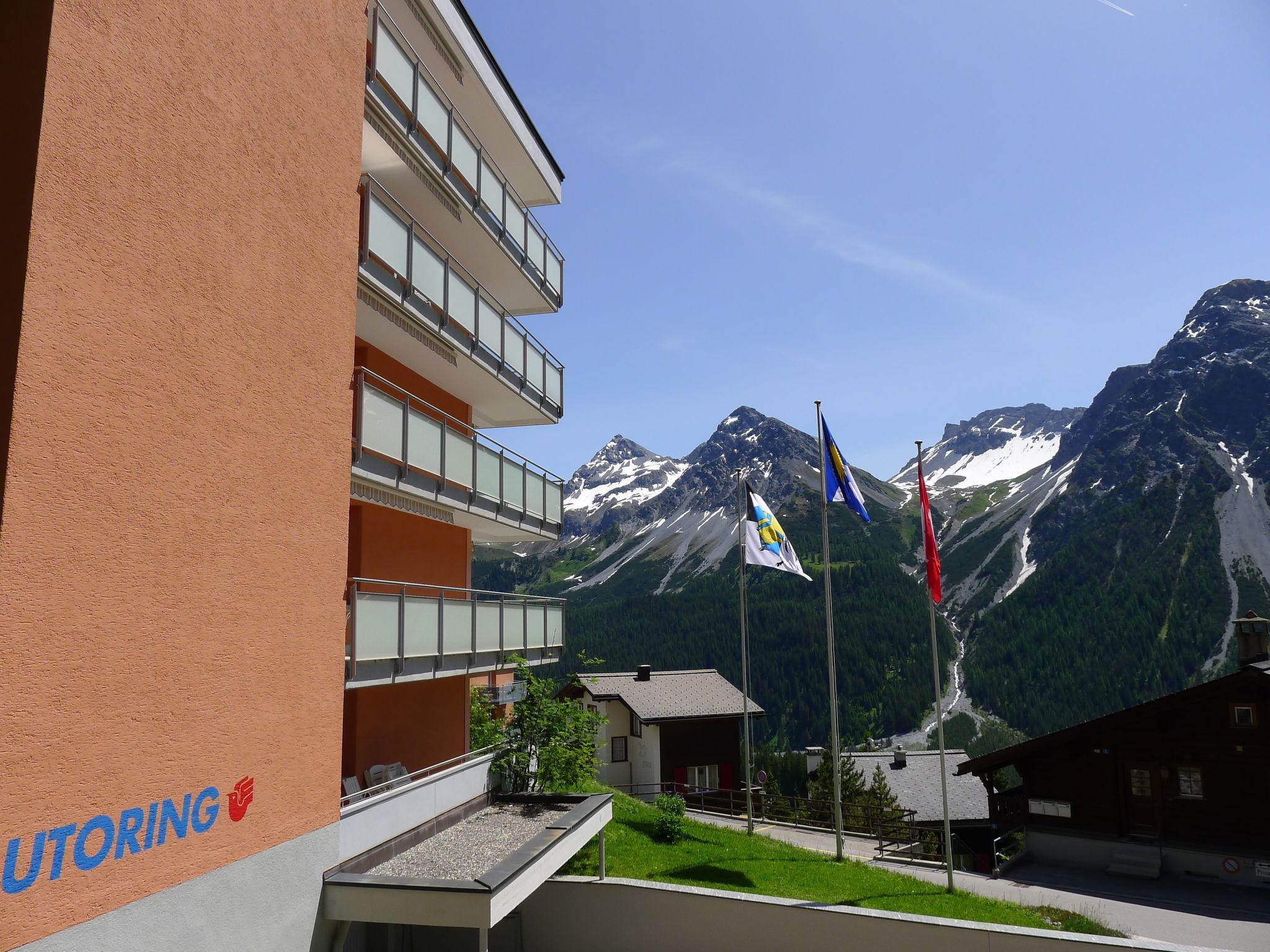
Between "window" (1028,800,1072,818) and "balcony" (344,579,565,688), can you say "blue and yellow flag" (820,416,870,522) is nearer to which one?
"balcony" (344,579,565,688)

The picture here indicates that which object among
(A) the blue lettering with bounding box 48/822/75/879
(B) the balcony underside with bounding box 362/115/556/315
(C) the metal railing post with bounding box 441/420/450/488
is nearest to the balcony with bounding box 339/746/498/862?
(A) the blue lettering with bounding box 48/822/75/879

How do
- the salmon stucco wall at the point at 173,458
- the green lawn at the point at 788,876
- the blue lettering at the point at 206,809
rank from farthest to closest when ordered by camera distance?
the green lawn at the point at 788,876 < the blue lettering at the point at 206,809 < the salmon stucco wall at the point at 173,458

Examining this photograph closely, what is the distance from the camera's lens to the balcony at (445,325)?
12953mm

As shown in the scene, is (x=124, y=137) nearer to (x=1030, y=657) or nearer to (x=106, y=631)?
(x=106, y=631)

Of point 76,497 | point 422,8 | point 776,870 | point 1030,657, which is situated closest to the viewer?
point 76,497

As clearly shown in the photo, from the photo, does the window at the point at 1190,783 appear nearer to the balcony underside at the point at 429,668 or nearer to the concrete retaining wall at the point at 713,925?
the concrete retaining wall at the point at 713,925

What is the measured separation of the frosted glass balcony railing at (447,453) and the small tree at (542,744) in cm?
341

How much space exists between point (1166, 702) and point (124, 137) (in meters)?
27.7

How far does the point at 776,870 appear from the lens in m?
20.1

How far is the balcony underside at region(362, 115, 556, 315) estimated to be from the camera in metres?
14.0

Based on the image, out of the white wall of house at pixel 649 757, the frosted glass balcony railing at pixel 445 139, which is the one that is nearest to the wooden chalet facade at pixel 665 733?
the white wall of house at pixel 649 757

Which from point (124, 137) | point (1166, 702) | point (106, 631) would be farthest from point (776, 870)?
point (124, 137)

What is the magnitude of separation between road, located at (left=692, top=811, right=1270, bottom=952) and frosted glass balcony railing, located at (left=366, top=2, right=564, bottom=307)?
62.0 feet

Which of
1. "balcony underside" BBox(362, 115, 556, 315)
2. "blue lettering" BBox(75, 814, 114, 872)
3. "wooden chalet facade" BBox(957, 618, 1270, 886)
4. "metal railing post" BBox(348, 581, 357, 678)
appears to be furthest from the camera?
"wooden chalet facade" BBox(957, 618, 1270, 886)
